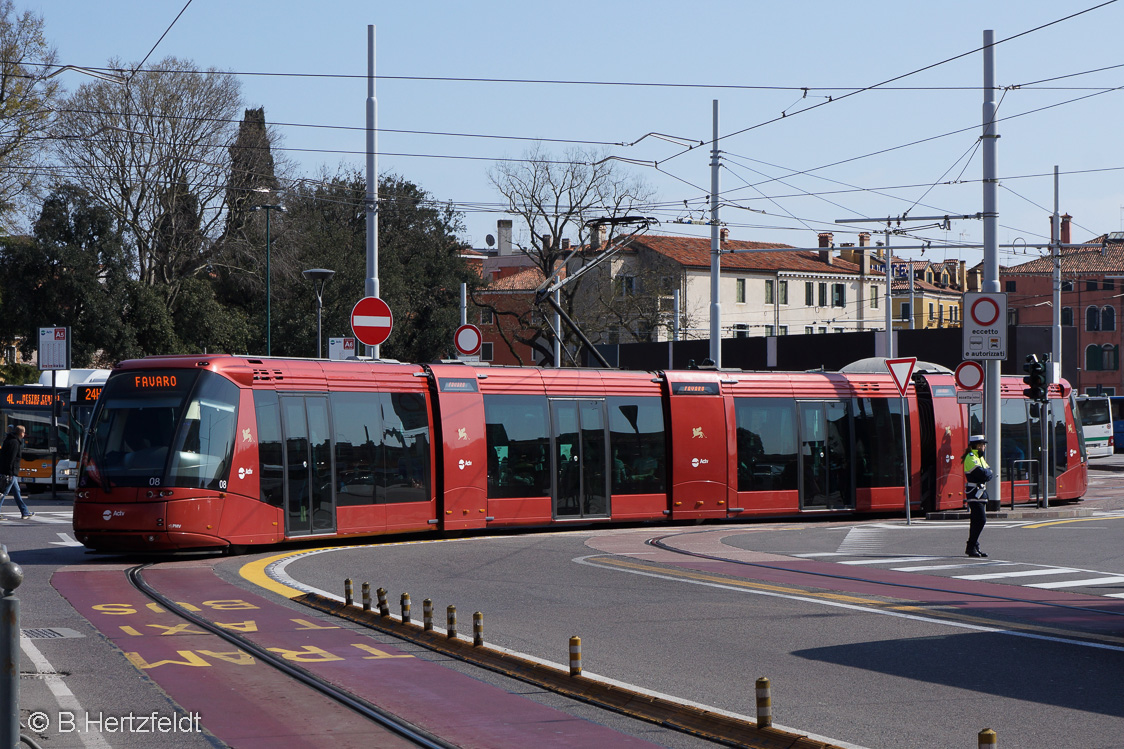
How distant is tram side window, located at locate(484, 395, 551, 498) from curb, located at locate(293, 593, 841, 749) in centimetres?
1025

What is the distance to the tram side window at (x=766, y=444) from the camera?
80.1 feet

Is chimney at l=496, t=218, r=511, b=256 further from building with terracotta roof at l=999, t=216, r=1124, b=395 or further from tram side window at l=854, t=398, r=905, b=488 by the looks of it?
tram side window at l=854, t=398, r=905, b=488

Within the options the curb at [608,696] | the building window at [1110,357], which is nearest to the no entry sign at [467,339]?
the curb at [608,696]

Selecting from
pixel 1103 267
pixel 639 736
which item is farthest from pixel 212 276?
pixel 1103 267

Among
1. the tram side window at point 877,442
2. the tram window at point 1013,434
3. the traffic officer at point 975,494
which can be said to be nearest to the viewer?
the traffic officer at point 975,494

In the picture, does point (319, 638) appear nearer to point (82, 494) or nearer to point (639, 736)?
point (639, 736)

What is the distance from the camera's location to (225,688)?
8.24 metres

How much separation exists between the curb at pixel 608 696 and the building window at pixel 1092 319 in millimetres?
91584

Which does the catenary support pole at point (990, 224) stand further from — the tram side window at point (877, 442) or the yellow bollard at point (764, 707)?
the yellow bollard at point (764, 707)

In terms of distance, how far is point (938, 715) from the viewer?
304 inches

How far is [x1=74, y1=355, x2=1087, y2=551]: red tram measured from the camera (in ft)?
54.7

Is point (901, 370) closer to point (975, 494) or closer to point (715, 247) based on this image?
point (975, 494)

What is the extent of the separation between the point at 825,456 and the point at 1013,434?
20.7 feet

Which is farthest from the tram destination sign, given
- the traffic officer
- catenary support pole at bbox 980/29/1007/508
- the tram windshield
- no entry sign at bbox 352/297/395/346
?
the tram windshield
